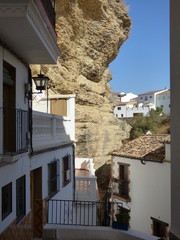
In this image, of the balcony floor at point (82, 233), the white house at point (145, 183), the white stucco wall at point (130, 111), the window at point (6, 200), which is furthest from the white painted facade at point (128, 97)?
the window at point (6, 200)

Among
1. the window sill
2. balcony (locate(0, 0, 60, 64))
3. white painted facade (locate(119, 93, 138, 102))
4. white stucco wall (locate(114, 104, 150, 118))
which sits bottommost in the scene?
the window sill

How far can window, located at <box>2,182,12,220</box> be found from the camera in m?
4.55

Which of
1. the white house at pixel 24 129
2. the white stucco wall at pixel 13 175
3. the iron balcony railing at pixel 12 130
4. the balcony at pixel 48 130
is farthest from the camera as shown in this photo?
the balcony at pixel 48 130

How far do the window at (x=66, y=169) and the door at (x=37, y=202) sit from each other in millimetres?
2334

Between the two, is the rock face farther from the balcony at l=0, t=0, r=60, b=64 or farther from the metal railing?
the balcony at l=0, t=0, r=60, b=64

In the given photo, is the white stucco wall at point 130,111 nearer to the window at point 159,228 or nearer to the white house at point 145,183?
the white house at point 145,183

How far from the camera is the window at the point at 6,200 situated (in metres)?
4.55

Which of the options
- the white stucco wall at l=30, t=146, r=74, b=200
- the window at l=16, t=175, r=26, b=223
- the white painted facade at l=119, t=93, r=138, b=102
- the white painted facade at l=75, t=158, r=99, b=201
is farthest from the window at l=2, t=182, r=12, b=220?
the white painted facade at l=119, t=93, r=138, b=102

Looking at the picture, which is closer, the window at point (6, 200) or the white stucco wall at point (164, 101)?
the window at point (6, 200)

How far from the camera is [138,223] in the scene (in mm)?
13602

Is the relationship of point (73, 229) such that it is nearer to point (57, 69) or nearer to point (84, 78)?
point (57, 69)

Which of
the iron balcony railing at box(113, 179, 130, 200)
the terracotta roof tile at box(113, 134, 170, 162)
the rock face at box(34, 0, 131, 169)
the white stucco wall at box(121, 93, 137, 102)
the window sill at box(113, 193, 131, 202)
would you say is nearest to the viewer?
the terracotta roof tile at box(113, 134, 170, 162)

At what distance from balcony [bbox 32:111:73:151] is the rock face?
8098mm

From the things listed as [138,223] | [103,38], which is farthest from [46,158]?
[103,38]
